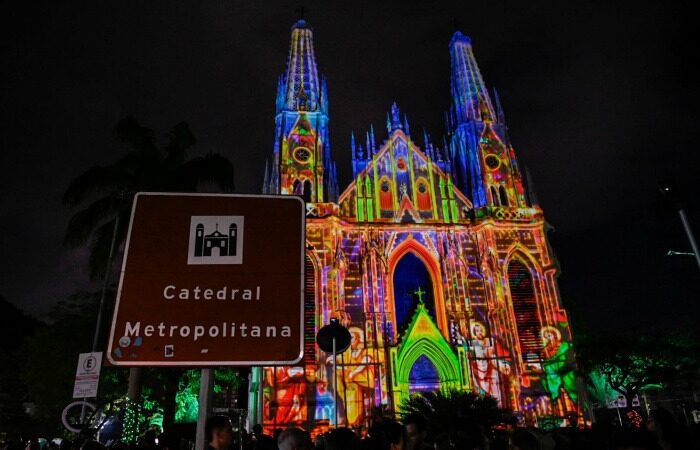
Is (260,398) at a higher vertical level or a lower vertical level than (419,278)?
lower

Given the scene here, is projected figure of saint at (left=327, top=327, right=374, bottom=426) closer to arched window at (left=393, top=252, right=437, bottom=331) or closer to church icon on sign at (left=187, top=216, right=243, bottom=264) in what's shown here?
arched window at (left=393, top=252, right=437, bottom=331)

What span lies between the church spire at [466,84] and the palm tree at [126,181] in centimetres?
2448

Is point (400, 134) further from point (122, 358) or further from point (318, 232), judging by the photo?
point (122, 358)

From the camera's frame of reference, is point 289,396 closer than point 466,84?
Yes

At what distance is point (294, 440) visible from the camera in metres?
4.00

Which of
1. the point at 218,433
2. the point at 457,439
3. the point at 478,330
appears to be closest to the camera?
the point at 218,433

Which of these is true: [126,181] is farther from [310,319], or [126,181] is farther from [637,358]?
[637,358]

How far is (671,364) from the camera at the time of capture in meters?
30.7

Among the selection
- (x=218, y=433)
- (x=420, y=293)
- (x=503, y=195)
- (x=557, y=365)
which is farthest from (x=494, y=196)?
(x=218, y=433)

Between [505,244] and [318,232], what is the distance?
1180 centimetres

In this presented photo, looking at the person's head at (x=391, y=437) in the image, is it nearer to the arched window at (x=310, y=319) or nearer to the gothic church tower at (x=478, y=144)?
the arched window at (x=310, y=319)

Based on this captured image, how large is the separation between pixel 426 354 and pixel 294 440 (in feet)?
82.8

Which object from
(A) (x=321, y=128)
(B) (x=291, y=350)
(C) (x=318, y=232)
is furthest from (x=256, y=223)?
(A) (x=321, y=128)

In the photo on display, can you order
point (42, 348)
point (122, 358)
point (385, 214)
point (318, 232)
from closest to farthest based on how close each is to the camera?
point (122, 358) < point (42, 348) < point (318, 232) < point (385, 214)
